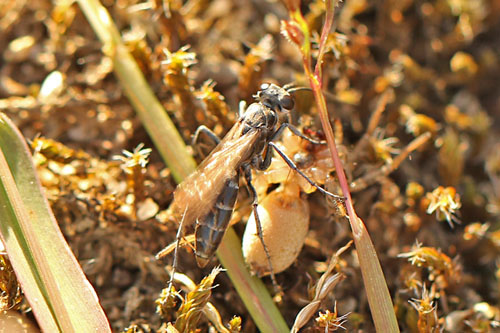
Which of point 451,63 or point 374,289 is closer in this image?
point 374,289

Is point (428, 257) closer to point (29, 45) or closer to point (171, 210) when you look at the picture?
point (171, 210)

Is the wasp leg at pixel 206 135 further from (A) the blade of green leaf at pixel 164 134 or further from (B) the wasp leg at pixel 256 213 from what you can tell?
(B) the wasp leg at pixel 256 213

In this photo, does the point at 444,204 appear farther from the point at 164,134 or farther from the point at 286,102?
the point at 164,134

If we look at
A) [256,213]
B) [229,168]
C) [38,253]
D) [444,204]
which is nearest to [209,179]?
[229,168]

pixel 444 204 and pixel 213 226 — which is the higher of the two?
pixel 213 226

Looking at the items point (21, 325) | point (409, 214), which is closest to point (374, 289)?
point (409, 214)

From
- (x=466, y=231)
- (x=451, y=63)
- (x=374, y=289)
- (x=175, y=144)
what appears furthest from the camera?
(x=451, y=63)

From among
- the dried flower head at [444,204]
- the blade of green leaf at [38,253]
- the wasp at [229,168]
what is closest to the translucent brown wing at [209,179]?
the wasp at [229,168]
